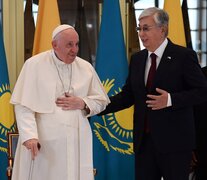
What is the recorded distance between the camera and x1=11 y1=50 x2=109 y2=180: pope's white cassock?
2230mm

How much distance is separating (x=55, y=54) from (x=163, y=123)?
2.51 feet

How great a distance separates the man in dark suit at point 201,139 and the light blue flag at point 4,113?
162 cm

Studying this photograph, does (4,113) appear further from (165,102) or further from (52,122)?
(165,102)

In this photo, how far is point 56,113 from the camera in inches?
88.7

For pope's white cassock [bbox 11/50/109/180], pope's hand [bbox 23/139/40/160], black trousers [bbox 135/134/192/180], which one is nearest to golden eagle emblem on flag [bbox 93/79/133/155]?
black trousers [bbox 135/134/192/180]

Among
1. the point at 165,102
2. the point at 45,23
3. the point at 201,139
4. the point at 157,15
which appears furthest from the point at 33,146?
the point at 201,139

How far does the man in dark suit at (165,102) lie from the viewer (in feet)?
7.59

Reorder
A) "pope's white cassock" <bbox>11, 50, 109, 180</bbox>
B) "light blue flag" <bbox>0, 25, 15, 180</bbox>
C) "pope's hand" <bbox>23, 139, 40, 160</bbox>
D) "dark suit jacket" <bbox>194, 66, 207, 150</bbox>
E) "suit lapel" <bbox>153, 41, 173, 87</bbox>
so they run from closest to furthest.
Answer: "pope's hand" <bbox>23, 139, 40, 160</bbox> < "pope's white cassock" <bbox>11, 50, 109, 180</bbox> < "suit lapel" <bbox>153, 41, 173, 87</bbox> < "dark suit jacket" <bbox>194, 66, 207, 150</bbox> < "light blue flag" <bbox>0, 25, 15, 180</bbox>

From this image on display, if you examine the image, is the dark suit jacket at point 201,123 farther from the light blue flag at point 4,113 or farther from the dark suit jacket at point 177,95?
the light blue flag at point 4,113

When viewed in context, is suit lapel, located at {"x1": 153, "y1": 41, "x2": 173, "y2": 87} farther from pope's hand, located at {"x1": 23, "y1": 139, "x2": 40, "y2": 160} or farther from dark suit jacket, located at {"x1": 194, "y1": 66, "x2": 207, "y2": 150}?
dark suit jacket, located at {"x1": 194, "y1": 66, "x2": 207, "y2": 150}

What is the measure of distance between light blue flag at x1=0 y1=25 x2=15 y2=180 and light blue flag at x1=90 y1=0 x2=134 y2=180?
2.40 feet

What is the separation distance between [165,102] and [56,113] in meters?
0.63

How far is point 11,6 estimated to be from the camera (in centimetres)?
382

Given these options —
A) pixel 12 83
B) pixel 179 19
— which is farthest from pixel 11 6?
pixel 179 19
